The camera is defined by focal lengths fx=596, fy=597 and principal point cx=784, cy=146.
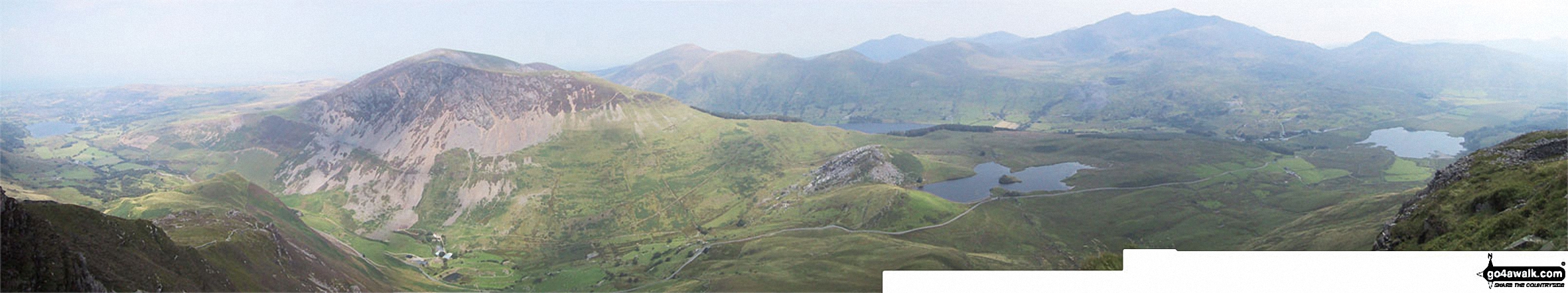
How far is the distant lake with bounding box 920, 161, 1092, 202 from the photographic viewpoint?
112 meters

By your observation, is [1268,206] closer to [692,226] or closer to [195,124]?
[692,226]

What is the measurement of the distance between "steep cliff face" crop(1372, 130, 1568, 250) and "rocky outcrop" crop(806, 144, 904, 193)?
8328 centimetres

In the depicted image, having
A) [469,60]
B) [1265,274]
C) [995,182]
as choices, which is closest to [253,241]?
[1265,274]


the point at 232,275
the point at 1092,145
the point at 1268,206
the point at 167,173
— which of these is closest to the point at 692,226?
the point at 232,275

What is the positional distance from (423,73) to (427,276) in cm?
9975

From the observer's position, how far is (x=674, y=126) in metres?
161

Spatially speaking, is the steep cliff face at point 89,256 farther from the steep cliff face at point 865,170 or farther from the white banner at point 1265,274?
the steep cliff face at point 865,170

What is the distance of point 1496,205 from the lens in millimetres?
23125

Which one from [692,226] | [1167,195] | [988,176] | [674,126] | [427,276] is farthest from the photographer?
[674,126]

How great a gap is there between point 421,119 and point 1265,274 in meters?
176

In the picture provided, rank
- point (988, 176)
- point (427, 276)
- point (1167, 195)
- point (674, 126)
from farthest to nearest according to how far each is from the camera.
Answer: point (674, 126)
point (988, 176)
point (1167, 195)
point (427, 276)

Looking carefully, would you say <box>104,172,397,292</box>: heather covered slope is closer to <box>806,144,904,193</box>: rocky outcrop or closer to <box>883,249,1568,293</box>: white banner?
<box>883,249,1568,293</box>: white banner

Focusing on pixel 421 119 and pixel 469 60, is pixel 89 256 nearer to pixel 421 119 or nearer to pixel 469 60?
pixel 421 119

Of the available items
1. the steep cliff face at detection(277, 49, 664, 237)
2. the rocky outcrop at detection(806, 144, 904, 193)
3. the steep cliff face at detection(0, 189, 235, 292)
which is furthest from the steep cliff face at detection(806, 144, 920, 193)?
the steep cliff face at detection(0, 189, 235, 292)
